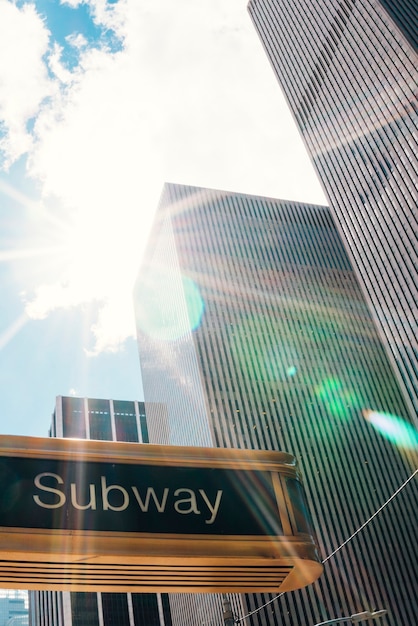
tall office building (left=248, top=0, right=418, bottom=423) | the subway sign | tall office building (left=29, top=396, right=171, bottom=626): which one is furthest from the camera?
tall office building (left=29, top=396, right=171, bottom=626)

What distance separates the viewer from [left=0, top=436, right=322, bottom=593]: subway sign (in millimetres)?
3461

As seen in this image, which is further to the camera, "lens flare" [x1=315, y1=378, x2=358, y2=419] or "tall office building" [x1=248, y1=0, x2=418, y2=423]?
"lens flare" [x1=315, y1=378, x2=358, y2=419]

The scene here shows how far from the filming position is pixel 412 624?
69250 mm

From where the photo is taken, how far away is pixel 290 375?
84.3 metres

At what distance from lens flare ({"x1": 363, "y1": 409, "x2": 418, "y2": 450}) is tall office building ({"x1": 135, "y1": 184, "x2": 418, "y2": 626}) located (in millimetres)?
196

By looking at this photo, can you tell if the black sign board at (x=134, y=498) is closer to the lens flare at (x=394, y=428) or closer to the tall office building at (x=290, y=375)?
the tall office building at (x=290, y=375)

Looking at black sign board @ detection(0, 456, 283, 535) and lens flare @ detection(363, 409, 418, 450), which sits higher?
lens flare @ detection(363, 409, 418, 450)

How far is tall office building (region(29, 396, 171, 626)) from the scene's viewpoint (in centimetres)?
8525

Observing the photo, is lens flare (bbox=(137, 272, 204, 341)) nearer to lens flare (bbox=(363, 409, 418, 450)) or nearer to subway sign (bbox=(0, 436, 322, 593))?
lens flare (bbox=(363, 409, 418, 450))

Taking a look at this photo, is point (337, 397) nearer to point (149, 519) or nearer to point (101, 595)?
point (101, 595)

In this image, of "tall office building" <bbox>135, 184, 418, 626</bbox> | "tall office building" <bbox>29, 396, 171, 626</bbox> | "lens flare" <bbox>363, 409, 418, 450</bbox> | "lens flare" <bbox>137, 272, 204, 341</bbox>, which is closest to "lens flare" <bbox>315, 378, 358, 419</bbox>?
"tall office building" <bbox>135, 184, 418, 626</bbox>

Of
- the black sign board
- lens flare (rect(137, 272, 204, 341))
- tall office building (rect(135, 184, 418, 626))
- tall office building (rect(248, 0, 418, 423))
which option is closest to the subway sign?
the black sign board

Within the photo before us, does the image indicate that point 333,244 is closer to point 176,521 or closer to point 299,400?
point 299,400

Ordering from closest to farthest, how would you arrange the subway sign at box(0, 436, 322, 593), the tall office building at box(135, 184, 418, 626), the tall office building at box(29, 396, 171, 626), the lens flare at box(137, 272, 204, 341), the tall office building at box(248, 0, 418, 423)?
the subway sign at box(0, 436, 322, 593)
the tall office building at box(248, 0, 418, 423)
the tall office building at box(135, 184, 418, 626)
the lens flare at box(137, 272, 204, 341)
the tall office building at box(29, 396, 171, 626)
